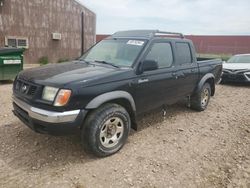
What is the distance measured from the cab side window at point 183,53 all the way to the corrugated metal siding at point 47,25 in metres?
11.6

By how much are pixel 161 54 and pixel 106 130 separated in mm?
1853

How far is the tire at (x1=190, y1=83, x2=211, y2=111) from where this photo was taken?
618 cm

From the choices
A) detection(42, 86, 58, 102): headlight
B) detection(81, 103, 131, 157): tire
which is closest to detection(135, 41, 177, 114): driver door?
detection(81, 103, 131, 157): tire

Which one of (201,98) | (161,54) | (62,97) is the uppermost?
(161,54)

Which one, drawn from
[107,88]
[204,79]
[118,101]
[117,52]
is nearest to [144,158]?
[118,101]

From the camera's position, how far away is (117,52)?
4.67 m

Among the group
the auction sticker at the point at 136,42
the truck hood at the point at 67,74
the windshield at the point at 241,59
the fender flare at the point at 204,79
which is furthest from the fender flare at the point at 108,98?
the windshield at the point at 241,59

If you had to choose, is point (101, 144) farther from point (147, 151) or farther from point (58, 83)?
point (58, 83)

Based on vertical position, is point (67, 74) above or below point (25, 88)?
above

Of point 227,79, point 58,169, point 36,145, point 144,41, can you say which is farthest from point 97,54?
A: point 227,79

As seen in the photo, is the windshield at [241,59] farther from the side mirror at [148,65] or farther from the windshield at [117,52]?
the side mirror at [148,65]

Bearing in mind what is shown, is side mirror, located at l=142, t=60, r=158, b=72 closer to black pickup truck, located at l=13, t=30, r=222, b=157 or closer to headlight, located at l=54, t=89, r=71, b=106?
black pickup truck, located at l=13, t=30, r=222, b=157

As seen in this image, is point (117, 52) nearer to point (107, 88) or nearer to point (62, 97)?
point (107, 88)

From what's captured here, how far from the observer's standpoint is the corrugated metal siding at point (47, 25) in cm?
1429
